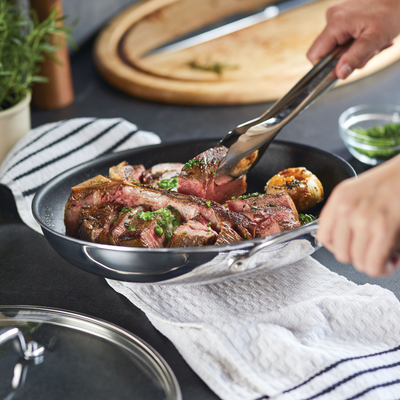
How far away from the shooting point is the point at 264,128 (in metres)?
1.29

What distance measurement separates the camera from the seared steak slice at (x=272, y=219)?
44.1 inches

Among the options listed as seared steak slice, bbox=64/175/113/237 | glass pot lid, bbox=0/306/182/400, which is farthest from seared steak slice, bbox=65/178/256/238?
glass pot lid, bbox=0/306/182/400

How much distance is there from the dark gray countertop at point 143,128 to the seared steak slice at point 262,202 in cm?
18

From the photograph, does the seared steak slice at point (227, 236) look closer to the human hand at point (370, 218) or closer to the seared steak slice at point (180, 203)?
the seared steak slice at point (180, 203)

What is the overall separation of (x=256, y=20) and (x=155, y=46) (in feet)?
2.17

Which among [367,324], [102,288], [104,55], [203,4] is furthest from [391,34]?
[203,4]

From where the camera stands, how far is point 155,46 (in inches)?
102

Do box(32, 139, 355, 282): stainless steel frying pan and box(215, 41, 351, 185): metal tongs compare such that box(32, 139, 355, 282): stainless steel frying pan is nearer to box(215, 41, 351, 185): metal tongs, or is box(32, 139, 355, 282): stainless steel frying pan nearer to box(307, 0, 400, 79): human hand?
box(215, 41, 351, 185): metal tongs

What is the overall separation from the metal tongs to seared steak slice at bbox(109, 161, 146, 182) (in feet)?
0.79

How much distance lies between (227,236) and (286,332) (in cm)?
24

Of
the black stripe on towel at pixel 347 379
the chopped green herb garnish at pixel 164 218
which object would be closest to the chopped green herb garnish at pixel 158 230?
the chopped green herb garnish at pixel 164 218

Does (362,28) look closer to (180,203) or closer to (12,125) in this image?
(180,203)

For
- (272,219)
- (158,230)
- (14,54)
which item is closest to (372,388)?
(272,219)

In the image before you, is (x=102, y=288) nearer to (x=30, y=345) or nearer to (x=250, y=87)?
(x=30, y=345)
